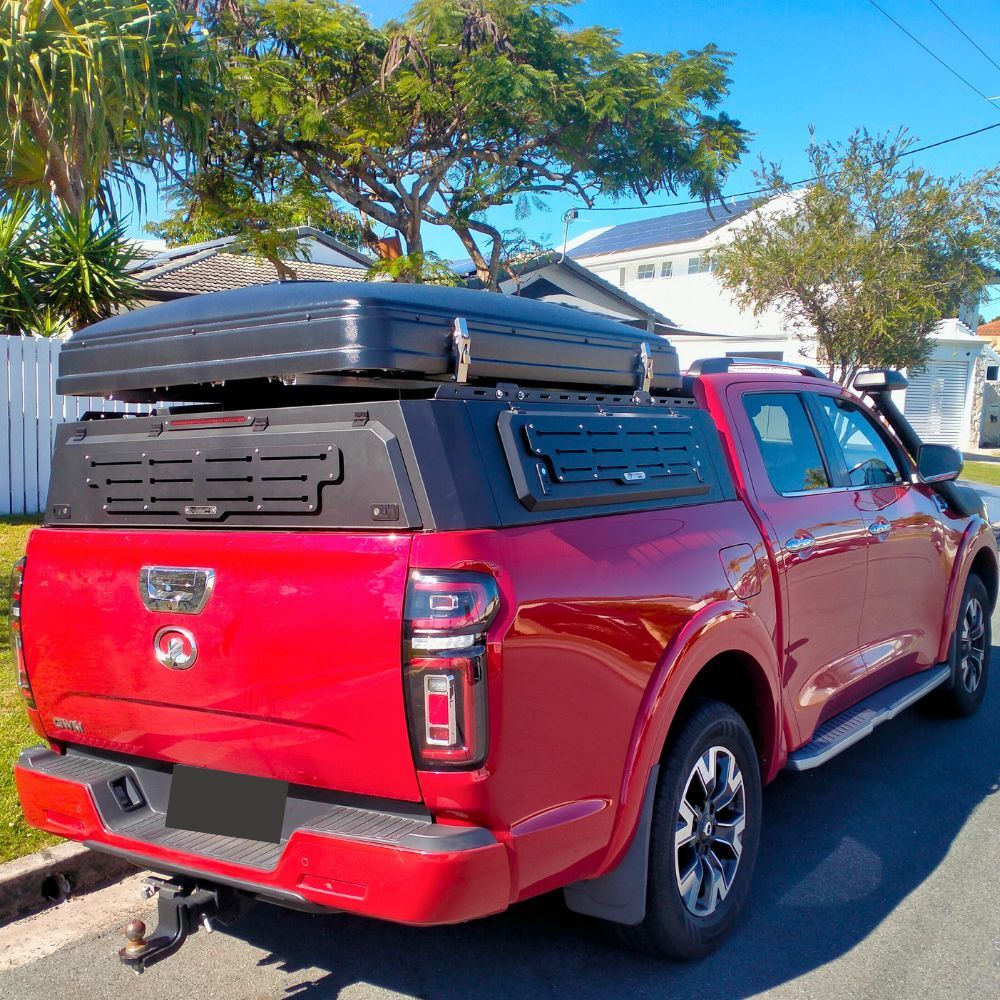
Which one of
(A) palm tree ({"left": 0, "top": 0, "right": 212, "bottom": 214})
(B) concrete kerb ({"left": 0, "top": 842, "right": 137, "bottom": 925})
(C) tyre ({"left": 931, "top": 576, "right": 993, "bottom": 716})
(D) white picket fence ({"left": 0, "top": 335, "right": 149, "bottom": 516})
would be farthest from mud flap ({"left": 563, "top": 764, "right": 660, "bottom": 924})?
(D) white picket fence ({"left": 0, "top": 335, "right": 149, "bottom": 516})

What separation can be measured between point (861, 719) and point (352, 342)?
9.57ft

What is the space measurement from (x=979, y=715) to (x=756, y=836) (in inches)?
125

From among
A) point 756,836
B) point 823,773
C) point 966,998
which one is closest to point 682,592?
point 756,836

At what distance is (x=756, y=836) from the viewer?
12.0ft

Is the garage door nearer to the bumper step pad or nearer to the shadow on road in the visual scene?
the shadow on road

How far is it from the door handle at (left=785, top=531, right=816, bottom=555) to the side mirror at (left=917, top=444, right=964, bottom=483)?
1458 millimetres

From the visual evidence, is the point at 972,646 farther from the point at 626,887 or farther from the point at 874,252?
the point at 874,252

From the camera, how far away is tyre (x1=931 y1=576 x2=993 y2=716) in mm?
5762

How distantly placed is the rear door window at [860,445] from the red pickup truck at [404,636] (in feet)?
3.88

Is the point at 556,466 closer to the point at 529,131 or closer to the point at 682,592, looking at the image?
the point at 682,592

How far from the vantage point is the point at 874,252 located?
12328 mm

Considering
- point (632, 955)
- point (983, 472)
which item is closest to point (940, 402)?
point (983, 472)

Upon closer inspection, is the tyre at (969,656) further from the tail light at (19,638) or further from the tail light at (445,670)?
the tail light at (19,638)

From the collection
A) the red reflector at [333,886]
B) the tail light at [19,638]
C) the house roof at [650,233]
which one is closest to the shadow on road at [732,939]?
the red reflector at [333,886]
